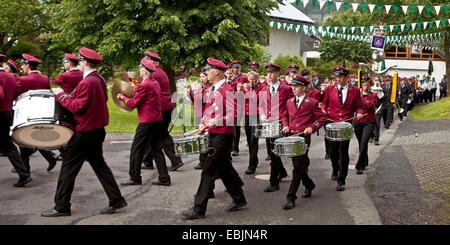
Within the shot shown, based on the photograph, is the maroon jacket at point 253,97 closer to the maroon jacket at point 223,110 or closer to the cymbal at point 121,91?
the cymbal at point 121,91

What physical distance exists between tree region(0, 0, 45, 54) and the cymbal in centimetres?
2655

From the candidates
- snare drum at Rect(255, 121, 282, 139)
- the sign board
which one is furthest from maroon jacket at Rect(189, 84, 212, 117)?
the sign board

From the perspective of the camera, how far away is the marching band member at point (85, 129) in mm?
6395

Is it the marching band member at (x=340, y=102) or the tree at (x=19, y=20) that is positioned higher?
the tree at (x=19, y=20)

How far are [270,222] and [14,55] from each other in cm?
3294

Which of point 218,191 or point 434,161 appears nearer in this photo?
Answer: point 218,191

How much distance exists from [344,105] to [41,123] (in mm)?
5460

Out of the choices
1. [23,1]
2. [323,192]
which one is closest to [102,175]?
[323,192]

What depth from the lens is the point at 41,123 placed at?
674 cm

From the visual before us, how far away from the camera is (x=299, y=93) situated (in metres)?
7.71

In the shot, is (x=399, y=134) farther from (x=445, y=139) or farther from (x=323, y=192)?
(x=323, y=192)

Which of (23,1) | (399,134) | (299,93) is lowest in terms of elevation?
(399,134)

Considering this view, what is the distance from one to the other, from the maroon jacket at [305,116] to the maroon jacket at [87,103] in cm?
302

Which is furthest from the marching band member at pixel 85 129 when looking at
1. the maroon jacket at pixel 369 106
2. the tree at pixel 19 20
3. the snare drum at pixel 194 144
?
the tree at pixel 19 20
